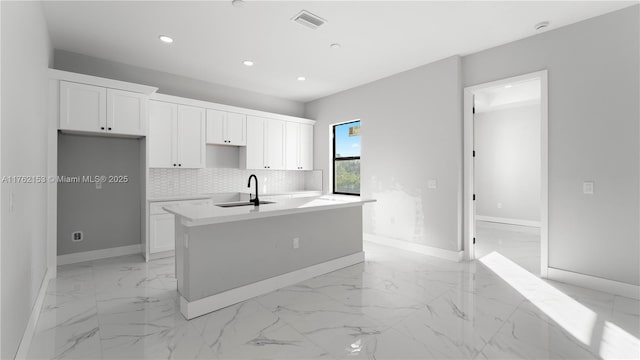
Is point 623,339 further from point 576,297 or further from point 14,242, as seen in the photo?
point 14,242

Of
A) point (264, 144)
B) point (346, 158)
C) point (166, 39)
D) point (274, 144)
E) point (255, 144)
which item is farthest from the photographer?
point (346, 158)

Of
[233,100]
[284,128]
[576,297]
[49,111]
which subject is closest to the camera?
[576,297]

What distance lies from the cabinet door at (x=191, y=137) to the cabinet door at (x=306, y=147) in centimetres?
212

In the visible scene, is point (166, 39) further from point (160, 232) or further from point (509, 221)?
point (509, 221)

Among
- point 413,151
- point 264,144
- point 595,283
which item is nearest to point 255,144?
point 264,144

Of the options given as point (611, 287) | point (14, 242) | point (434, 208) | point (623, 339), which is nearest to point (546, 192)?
point (611, 287)

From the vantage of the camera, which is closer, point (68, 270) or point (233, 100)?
point (68, 270)

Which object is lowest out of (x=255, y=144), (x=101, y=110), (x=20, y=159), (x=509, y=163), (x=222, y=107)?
(x=20, y=159)

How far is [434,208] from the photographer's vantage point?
14.4 ft

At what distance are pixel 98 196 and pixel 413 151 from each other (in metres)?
4.71

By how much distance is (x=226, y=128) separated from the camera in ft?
16.9

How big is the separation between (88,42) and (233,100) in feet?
7.52

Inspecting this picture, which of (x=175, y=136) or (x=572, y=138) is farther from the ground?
(x=175, y=136)

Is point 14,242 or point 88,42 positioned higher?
point 88,42
